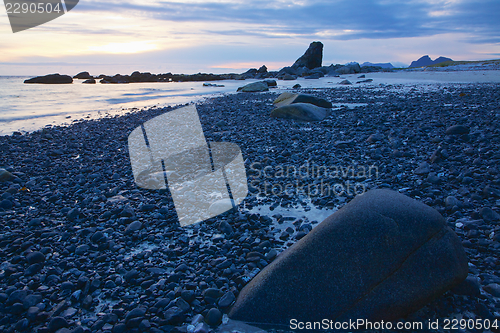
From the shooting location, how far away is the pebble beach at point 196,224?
265 cm

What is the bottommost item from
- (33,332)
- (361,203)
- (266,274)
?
(33,332)

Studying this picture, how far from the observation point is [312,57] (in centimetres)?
8425

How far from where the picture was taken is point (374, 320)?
239 cm

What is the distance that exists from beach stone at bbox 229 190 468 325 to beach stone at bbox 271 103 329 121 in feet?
26.8

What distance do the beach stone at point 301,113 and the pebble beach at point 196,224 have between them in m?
2.15

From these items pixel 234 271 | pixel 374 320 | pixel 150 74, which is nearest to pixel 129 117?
pixel 234 271

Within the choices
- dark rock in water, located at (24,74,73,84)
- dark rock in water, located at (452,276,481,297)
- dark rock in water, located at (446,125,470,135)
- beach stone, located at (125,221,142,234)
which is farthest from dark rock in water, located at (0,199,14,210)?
dark rock in water, located at (24,74,73,84)

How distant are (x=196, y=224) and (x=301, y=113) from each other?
763 cm

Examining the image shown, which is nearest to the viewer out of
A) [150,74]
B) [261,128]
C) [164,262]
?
[164,262]

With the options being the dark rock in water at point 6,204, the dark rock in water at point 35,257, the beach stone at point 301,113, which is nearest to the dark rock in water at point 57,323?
the dark rock in water at point 35,257

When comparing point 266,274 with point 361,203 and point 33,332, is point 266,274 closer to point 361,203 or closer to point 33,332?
point 361,203

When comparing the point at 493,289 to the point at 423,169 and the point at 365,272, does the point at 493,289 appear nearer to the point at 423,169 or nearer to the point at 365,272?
the point at 365,272

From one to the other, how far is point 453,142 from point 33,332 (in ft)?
26.4

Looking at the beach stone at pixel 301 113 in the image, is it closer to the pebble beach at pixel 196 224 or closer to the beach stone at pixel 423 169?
the pebble beach at pixel 196 224
